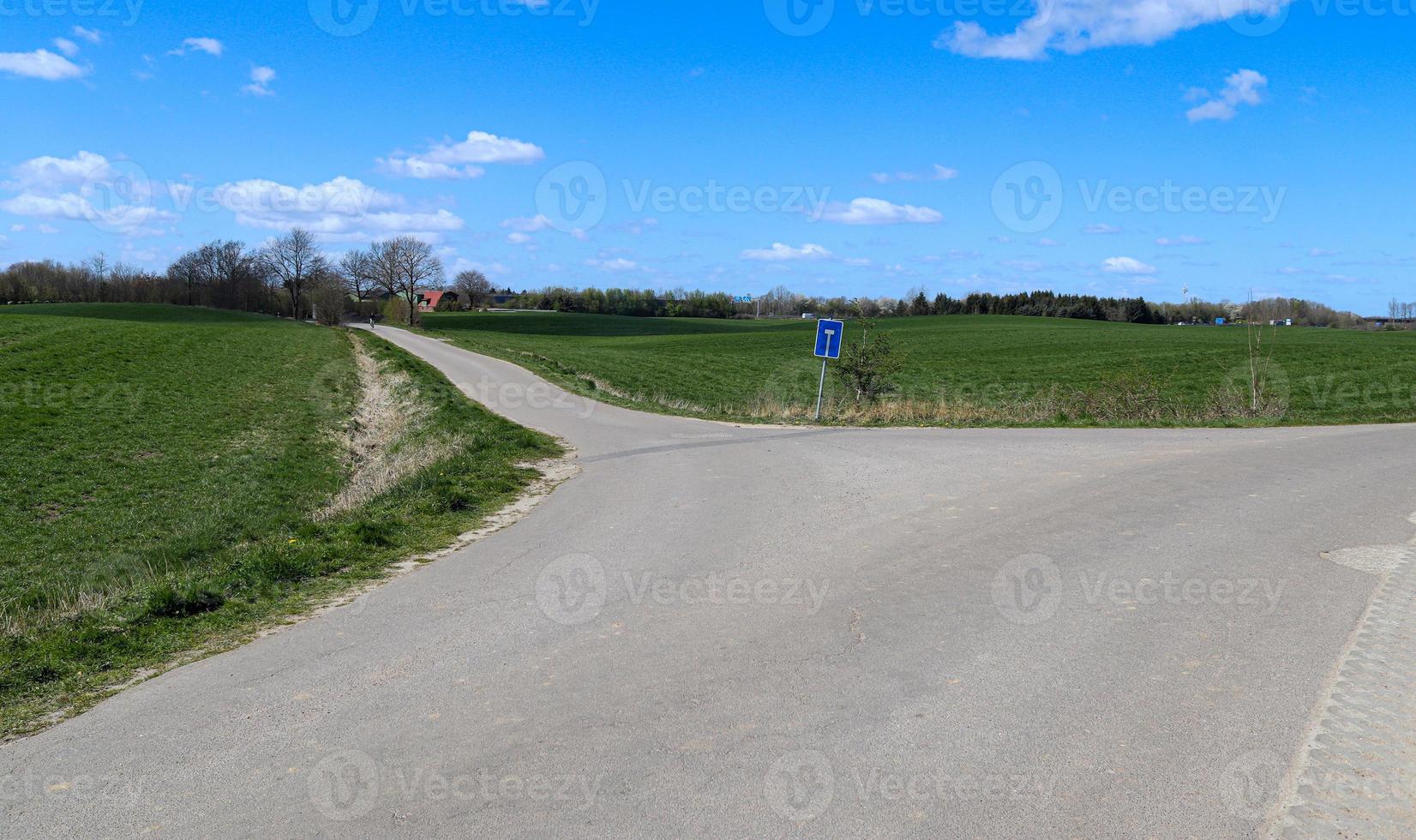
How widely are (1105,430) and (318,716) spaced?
16130 mm

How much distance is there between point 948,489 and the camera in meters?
11.0

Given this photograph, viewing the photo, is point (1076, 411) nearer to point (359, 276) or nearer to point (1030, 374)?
point (1030, 374)

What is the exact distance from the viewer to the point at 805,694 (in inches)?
195

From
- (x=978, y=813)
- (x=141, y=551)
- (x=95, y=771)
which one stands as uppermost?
(x=978, y=813)

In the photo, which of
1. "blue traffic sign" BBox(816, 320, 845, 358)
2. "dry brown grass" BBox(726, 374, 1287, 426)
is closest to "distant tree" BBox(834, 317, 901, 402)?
"dry brown grass" BBox(726, 374, 1287, 426)

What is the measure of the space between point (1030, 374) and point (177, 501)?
43.3m

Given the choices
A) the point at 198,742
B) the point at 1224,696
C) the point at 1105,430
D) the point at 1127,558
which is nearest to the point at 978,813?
the point at 1224,696

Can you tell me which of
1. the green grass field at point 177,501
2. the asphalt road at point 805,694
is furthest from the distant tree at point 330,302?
the asphalt road at point 805,694

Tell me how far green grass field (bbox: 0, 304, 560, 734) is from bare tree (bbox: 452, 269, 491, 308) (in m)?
111

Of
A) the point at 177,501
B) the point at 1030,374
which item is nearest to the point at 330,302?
the point at 1030,374

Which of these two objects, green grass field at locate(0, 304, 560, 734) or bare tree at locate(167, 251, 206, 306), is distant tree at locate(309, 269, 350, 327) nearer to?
bare tree at locate(167, 251, 206, 306)

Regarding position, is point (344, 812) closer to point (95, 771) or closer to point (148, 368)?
point (95, 771)

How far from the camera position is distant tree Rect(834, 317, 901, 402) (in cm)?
2339

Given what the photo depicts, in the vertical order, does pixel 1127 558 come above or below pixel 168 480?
above
